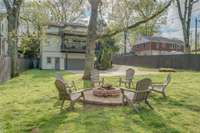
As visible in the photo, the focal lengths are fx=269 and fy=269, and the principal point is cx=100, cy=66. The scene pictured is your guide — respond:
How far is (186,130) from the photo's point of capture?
639cm

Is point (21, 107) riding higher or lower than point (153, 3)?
lower

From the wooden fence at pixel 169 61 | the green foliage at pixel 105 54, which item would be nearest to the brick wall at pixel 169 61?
the wooden fence at pixel 169 61

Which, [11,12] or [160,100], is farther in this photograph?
[11,12]

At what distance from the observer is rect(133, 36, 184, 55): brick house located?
184 feet

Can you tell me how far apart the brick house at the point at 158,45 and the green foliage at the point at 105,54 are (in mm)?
18373

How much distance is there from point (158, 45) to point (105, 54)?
22485mm

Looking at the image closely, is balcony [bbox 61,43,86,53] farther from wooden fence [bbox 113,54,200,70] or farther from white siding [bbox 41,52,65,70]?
wooden fence [bbox 113,54,200,70]

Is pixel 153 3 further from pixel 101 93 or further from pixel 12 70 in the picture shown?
pixel 12 70

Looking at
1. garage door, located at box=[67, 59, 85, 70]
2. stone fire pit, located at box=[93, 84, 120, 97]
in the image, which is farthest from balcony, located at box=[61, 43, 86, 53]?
stone fire pit, located at box=[93, 84, 120, 97]

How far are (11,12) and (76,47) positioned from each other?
63.8ft

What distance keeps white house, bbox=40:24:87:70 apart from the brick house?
64.6 feet

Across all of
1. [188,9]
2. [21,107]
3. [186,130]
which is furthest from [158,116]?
[188,9]

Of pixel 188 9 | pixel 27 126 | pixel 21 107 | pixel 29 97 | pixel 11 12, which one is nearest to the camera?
pixel 27 126

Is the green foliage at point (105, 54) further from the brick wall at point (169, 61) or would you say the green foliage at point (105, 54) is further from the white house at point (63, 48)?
the brick wall at point (169, 61)
